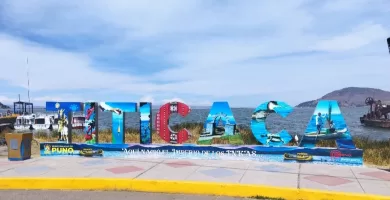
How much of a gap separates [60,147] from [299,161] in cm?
741

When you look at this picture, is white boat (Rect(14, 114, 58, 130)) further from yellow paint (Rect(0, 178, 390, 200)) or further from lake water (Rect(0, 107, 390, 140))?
yellow paint (Rect(0, 178, 390, 200))

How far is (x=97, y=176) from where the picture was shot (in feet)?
26.2

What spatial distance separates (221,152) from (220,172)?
1839 millimetres

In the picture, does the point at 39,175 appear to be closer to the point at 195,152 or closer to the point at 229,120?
the point at 195,152

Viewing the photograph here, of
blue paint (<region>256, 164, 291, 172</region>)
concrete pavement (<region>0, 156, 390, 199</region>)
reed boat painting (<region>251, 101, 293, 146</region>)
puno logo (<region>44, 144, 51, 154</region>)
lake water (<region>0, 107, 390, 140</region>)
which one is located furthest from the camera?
lake water (<region>0, 107, 390, 140</region>)

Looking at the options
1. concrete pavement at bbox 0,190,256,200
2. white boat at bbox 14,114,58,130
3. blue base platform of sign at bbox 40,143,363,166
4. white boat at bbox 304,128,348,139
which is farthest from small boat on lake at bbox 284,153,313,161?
white boat at bbox 14,114,58,130

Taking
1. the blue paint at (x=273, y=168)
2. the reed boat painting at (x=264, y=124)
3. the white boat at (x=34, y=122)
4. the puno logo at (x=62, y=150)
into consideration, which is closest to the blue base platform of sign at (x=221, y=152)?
the puno logo at (x=62, y=150)

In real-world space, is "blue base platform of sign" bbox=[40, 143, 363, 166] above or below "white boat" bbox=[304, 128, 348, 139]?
below

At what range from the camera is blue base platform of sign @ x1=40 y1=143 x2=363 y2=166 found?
9.25 metres

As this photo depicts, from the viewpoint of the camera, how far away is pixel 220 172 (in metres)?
8.40

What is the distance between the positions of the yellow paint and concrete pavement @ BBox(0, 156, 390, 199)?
0.42 feet

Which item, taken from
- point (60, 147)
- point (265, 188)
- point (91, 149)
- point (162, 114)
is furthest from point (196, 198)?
point (60, 147)

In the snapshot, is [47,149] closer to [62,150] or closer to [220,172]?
[62,150]

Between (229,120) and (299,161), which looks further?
(229,120)
